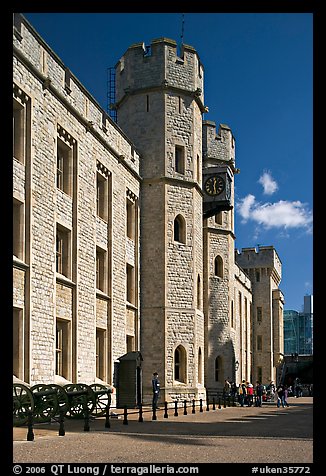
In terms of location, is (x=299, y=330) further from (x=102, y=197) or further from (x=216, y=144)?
(x=102, y=197)

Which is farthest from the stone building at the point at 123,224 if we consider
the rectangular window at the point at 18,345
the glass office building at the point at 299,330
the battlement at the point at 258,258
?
the glass office building at the point at 299,330

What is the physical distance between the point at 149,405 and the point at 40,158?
12979 millimetres

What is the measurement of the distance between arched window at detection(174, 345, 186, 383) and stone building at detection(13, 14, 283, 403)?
0.05 meters

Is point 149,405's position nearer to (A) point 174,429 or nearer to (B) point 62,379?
(B) point 62,379

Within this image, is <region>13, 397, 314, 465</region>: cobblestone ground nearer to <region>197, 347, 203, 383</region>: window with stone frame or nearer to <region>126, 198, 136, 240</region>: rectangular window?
<region>126, 198, 136, 240</region>: rectangular window

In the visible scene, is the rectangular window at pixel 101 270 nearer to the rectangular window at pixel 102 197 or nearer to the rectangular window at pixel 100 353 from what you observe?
the rectangular window at pixel 102 197

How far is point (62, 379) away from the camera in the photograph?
22.1 meters

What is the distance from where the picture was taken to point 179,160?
109 ft

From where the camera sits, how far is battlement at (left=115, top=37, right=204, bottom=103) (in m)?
32.7

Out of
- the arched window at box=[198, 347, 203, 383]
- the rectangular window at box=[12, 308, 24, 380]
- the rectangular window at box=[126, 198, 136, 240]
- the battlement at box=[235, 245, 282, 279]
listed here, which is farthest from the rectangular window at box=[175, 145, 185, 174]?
the battlement at box=[235, 245, 282, 279]

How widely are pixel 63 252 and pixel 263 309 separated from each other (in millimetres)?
49313

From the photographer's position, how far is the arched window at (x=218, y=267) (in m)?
40.6
